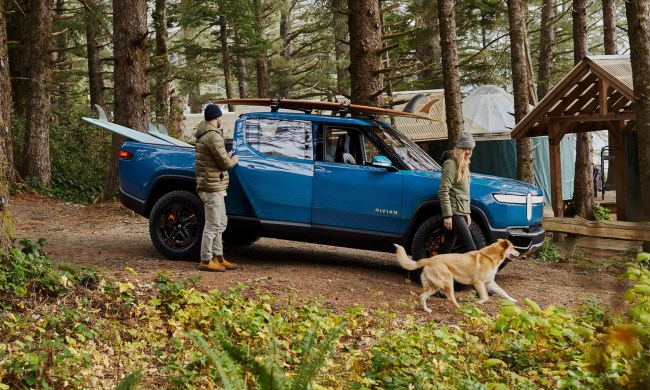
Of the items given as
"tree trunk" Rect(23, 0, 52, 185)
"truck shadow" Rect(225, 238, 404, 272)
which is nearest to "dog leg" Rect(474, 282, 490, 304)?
"truck shadow" Rect(225, 238, 404, 272)

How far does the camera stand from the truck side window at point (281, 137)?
408 inches

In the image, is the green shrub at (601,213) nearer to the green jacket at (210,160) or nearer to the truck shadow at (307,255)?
the truck shadow at (307,255)

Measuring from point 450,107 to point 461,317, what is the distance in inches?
293

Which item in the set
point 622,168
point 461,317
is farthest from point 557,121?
point 461,317

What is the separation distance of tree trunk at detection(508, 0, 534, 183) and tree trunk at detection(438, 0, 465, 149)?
2332 millimetres

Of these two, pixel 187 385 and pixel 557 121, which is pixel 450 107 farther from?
pixel 187 385

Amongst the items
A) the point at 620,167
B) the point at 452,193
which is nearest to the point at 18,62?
the point at 620,167

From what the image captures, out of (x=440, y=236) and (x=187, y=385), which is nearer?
(x=187, y=385)

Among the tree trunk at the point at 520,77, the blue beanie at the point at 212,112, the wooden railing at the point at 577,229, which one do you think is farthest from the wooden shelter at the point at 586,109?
the blue beanie at the point at 212,112

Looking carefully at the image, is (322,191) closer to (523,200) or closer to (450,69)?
(523,200)

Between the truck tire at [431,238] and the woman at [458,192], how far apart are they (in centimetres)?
30

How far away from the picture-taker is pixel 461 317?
8266mm

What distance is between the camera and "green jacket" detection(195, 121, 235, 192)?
9625mm

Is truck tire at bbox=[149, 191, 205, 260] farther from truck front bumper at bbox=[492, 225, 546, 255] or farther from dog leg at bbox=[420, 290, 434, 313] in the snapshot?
truck front bumper at bbox=[492, 225, 546, 255]
